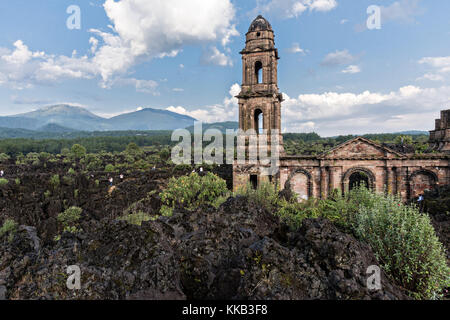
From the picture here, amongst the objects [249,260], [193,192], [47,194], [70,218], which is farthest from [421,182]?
[47,194]

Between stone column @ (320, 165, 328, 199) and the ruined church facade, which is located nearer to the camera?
the ruined church facade

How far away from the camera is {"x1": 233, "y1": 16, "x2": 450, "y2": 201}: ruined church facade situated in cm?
2256

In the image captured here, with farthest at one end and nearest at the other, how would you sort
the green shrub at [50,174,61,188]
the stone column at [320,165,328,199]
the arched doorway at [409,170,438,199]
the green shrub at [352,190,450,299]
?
the green shrub at [50,174,61,188] < the stone column at [320,165,328,199] < the arched doorway at [409,170,438,199] < the green shrub at [352,190,450,299]

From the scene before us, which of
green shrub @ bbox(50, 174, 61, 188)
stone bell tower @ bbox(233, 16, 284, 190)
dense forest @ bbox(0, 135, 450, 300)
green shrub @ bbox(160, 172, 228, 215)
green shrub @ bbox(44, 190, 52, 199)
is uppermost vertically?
stone bell tower @ bbox(233, 16, 284, 190)

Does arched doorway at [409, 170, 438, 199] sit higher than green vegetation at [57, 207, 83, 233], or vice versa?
arched doorway at [409, 170, 438, 199]

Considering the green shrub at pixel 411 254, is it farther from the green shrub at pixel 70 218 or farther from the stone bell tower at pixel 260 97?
the green shrub at pixel 70 218

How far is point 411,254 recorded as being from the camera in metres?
6.58

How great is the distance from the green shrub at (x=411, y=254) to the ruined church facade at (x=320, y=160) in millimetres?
15263

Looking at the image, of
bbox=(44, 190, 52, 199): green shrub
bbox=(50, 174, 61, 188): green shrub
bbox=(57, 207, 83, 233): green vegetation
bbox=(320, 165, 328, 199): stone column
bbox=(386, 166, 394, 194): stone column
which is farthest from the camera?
bbox=(50, 174, 61, 188): green shrub

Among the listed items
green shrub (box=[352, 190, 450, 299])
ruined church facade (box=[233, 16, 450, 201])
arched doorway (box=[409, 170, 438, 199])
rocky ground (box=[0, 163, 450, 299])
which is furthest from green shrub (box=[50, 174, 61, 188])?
arched doorway (box=[409, 170, 438, 199])

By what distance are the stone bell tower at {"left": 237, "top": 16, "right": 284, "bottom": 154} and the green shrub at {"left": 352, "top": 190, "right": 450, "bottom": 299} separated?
17.0 metres

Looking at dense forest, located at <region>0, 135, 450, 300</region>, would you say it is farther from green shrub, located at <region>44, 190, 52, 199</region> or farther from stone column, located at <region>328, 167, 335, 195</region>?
green shrub, located at <region>44, 190, 52, 199</region>

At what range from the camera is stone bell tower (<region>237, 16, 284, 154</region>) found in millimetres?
23312

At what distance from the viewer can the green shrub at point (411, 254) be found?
623 centimetres
